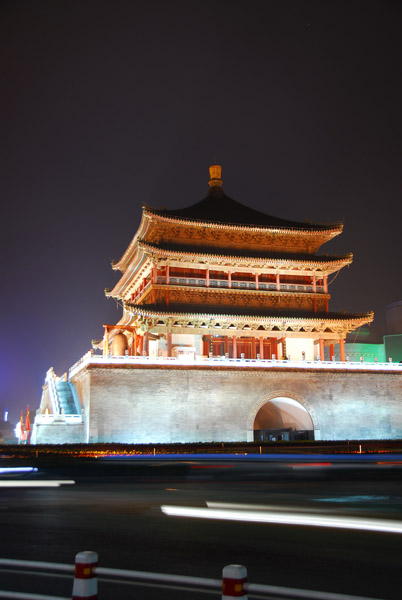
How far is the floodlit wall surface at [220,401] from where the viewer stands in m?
29.3

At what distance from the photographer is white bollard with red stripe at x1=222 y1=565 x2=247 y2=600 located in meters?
3.58

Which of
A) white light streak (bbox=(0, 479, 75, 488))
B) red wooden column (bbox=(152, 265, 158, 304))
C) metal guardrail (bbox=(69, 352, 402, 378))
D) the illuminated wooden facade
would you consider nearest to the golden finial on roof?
the illuminated wooden facade

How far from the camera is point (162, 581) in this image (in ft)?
18.7

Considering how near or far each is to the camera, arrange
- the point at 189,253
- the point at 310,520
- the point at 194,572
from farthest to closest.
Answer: the point at 189,253 → the point at 310,520 → the point at 194,572

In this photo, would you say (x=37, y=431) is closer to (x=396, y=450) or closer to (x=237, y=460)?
(x=237, y=460)

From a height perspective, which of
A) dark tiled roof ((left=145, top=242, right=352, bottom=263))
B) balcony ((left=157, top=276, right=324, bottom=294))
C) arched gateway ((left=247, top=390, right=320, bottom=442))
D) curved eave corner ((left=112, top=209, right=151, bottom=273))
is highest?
curved eave corner ((left=112, top=209, right=151, bottom=273))

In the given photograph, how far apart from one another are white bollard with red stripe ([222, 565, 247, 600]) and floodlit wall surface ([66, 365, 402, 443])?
86.0 feet

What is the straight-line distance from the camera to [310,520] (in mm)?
9219

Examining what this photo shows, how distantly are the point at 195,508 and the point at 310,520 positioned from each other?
239cm

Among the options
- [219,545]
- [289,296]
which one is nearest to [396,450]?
[289,296]

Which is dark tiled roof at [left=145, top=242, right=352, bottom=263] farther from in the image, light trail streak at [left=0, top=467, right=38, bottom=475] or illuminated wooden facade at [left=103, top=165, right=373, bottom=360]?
light trail streak at [left=0, top=467, right=38, bottom=475]

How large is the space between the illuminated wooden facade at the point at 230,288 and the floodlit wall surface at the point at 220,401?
2.67 meters

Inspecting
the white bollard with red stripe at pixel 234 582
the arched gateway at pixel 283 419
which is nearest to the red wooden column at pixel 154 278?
the arched gateway at pixel 283 419

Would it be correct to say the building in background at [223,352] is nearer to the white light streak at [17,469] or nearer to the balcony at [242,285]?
the balcony at [242,285]
